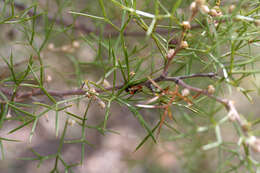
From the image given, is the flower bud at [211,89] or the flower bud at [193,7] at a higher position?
the flower bud at [193,7]

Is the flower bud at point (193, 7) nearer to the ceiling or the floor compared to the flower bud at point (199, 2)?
nearer to the floor

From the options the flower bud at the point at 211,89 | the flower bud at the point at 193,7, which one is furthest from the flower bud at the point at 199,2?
the flower bud at the point at 211,89

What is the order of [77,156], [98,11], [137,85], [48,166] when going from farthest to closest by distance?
[77,156] < [48,166] < [98,11] < [137,85]

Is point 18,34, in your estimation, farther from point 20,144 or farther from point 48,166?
point 48,166

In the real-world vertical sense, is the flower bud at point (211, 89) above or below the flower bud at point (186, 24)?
below

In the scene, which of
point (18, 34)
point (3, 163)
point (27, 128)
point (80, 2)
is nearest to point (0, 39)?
point (18, 34)

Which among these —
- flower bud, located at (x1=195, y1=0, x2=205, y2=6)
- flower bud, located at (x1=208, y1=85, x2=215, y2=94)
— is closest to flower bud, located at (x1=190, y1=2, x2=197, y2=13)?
flower bud, located at (x1=195, y1=0, x2=205, y2=6)

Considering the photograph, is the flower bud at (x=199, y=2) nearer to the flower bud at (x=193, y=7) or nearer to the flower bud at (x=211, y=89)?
the flower bud at (x=193, y=7)

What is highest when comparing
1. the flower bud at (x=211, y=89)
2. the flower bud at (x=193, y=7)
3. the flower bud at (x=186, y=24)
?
the flower bud at (x=193, y=7)

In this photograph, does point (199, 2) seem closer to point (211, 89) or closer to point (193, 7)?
point (193, 7)

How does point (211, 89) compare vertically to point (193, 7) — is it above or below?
below

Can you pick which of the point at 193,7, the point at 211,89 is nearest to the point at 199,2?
the point at 193,7
